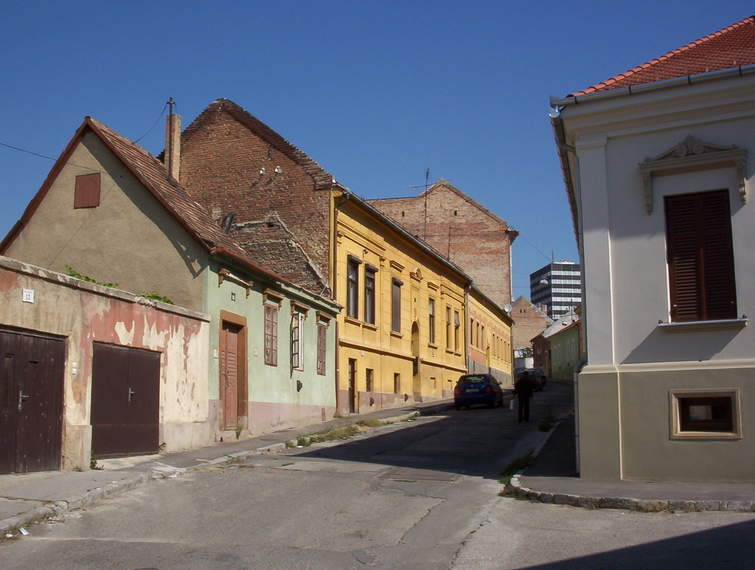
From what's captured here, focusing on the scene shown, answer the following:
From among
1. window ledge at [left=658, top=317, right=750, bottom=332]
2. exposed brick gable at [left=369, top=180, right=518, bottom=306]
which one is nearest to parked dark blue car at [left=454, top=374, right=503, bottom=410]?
window ledge at [left=658, top=317, right=750, bottom=332]

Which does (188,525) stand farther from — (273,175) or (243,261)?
(273,175)

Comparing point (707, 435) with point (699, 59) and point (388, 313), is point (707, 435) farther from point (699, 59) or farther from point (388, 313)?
point (388, 313)

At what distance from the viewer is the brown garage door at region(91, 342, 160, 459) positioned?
14.5m

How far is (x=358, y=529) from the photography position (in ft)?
30.5

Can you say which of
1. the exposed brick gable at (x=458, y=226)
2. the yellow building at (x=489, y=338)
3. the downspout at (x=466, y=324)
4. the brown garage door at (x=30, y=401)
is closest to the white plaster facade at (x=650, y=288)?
the brown garage door at (x=30, y=401)

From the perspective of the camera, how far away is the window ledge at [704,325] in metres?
12.0

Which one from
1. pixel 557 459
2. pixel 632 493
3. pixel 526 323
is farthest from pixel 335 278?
pixel 526 323

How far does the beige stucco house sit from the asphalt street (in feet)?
7.16

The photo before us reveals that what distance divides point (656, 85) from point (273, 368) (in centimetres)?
1270

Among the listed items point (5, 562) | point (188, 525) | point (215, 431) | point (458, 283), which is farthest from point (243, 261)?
point (458, 283)

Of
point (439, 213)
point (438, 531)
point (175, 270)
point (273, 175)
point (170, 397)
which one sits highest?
point (439, 213)

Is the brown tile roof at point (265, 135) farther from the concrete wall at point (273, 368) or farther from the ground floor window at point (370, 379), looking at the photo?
the ground floor window at point (370, 379)

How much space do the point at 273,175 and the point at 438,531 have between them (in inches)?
803

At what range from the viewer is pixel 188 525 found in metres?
9.50
